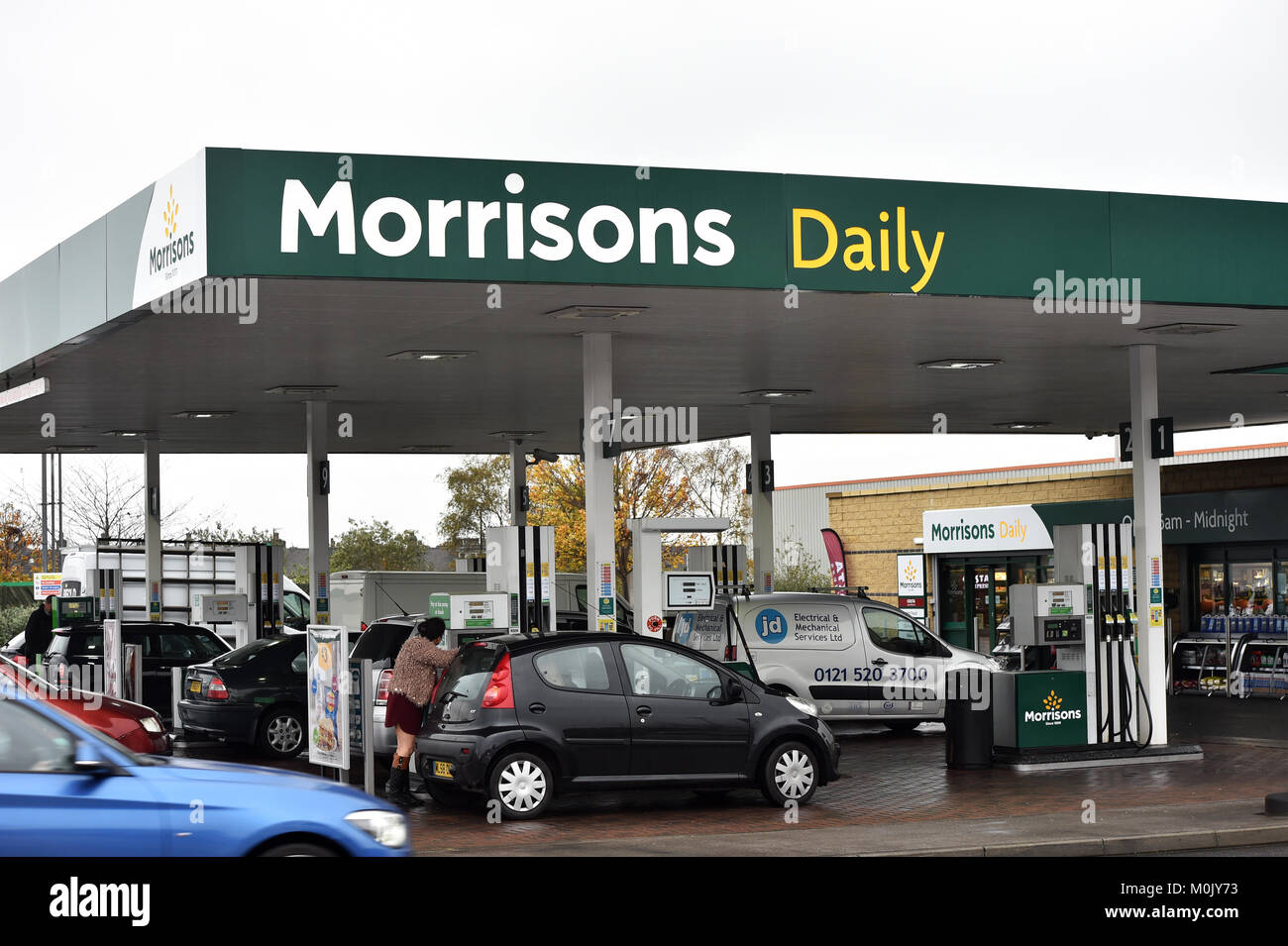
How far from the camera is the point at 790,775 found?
45.1ft

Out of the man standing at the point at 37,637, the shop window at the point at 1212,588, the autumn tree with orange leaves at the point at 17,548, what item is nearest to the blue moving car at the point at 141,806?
the man standing at the point at 37,637

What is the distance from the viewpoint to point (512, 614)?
1730 centimetres

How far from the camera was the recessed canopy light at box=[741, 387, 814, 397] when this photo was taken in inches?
909

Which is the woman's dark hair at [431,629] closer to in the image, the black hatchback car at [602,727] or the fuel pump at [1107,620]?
the black hatchback car at [602,727]

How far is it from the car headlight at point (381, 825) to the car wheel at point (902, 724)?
41.3 feet

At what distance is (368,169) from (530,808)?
5378 millimetres

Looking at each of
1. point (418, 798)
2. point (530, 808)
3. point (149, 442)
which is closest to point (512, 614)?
point (418, 798)

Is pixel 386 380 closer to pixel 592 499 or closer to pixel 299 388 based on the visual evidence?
pixel 299 388

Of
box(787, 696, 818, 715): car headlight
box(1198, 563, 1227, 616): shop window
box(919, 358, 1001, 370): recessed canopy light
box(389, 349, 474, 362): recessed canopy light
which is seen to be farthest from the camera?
box(1198, 563, 1227, 616): shop window

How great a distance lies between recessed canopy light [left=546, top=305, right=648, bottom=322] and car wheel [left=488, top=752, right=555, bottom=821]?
4.48 metres

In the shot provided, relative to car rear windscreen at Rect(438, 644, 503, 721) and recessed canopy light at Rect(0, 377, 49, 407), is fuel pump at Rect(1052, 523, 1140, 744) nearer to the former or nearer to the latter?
car rear windscreen at Rect(438, 644, 503, 721)

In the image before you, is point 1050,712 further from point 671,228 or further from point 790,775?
point 671,228

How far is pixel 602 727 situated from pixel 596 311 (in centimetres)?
429
